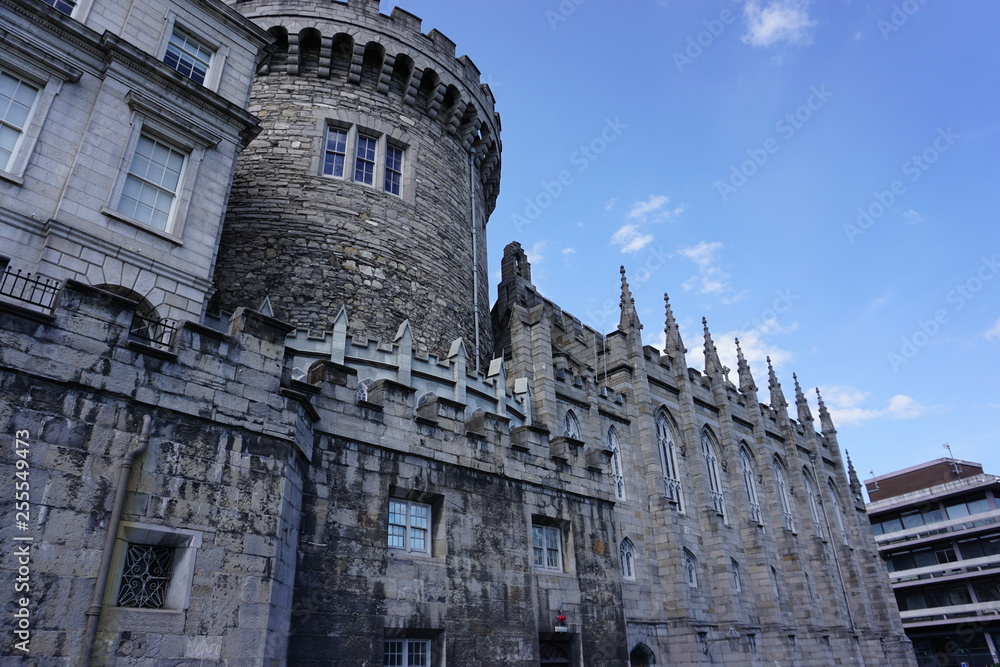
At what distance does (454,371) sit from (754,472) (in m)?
20.4

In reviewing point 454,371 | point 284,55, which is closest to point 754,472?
point 454,371

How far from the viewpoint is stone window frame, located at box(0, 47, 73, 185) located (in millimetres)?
10766

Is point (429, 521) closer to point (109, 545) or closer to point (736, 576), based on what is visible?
point (109, 545)

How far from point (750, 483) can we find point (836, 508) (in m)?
10.0

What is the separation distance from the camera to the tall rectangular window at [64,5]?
12164mm

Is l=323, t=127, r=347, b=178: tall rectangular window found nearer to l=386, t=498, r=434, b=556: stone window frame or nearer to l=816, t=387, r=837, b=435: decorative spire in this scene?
l=386, t=498, r=434, b=556: stone window frame

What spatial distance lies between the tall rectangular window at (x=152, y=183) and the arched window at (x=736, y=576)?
22.5 meters

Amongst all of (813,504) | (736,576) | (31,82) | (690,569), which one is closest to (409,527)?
(31,82)

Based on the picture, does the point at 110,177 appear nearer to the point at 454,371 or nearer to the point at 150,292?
the point at 150,292

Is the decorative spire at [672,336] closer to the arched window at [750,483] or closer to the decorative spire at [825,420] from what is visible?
the arched window at [750,483]

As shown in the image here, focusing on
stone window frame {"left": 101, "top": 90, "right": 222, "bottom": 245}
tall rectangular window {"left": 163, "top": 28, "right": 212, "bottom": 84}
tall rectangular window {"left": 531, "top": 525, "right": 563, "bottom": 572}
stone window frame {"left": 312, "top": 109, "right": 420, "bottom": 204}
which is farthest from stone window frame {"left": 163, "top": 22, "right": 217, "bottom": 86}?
tall rectangular window {"left": 531, "top": 525, "right": 563, "bottom": 572}

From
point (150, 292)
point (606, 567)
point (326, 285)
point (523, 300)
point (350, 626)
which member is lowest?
point (350, 626)

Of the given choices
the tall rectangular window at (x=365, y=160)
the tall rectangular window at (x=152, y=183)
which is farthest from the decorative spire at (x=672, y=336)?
the tall rectangular window at (x=152, y=183)

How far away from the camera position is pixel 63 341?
7.25 metres
